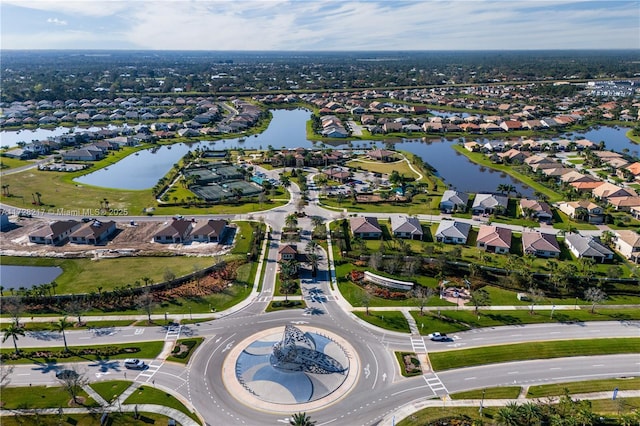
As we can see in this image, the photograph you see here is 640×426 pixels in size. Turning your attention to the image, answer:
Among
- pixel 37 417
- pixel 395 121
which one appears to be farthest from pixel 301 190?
pixel 395 121

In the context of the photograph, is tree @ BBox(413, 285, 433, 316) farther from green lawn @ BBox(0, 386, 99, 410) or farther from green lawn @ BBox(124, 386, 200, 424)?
green lawn @ BBox(0, 386, 99, 410)

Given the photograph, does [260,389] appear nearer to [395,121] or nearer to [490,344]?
[490,344]

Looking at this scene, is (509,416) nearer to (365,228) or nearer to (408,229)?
(408,229)

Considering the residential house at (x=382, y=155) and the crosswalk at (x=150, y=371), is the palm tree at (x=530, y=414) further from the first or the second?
the residential house at (x=382, y=155)

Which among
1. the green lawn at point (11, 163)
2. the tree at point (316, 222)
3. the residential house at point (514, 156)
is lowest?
the tree at point (316, 222)

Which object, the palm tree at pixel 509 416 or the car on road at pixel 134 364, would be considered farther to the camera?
the car on road at pixel 134 364

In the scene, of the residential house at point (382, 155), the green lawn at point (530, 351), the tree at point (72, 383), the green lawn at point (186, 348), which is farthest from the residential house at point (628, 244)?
the tree at point (72, 383)
